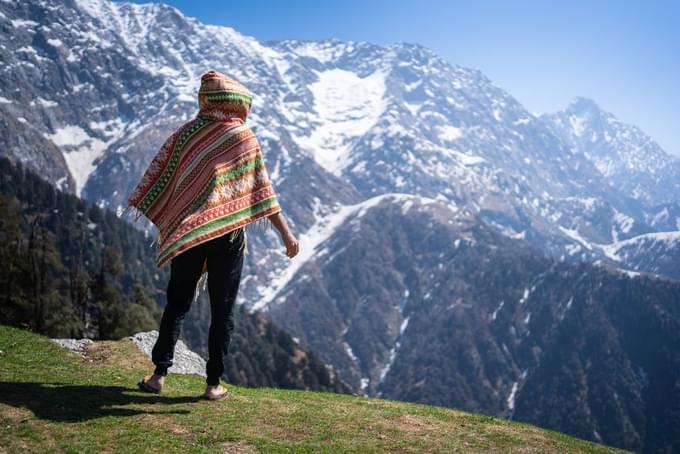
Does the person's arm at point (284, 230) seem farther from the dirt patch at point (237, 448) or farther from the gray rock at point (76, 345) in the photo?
the gray rock at point (76, 345)

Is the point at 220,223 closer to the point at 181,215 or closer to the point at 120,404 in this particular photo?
the point at 181,215

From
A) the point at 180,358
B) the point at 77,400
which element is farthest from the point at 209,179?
the point at 180,358

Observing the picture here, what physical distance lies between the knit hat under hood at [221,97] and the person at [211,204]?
18mm

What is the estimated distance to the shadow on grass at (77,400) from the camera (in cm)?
885

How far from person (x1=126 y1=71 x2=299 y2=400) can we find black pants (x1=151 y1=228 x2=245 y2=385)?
0.05 ft

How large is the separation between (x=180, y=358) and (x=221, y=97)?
1067 centimetres

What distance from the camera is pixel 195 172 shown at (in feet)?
32.6

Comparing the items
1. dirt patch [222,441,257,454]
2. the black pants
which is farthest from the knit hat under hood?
dirt patch [222,441,257,454]

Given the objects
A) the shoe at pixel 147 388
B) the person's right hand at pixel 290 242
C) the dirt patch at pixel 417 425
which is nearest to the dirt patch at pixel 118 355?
the shoe at pixel 147 388

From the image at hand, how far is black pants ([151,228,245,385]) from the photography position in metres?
9.80

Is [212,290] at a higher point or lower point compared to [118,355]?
higher

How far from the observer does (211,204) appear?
962cm

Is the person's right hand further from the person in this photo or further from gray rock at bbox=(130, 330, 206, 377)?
gray rock at bbox=(130, 330, 206, 377)

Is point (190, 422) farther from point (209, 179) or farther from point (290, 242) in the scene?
point (209, 179)
